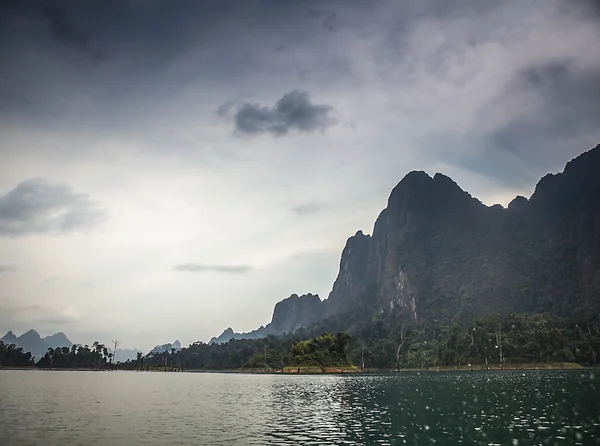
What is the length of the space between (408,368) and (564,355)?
55.4 m

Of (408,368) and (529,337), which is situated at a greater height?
(529,337)

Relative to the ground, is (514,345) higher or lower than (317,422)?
higher

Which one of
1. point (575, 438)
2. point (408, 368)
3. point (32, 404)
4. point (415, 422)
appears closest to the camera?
point (575, 438)

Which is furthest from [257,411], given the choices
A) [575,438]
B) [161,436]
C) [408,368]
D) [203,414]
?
[408,368]

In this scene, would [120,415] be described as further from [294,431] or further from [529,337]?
[529,337]

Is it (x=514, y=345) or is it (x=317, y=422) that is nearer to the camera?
(x=317, y=422)

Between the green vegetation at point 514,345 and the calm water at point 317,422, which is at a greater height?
the green vegetation at point 514,345

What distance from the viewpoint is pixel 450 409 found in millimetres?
37812

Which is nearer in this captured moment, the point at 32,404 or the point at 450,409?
the point at 450,409

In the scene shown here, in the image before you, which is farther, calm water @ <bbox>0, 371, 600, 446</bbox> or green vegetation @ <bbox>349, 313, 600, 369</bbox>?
green vegetation @ <bbox>349, 313, 600, 369</bbox>

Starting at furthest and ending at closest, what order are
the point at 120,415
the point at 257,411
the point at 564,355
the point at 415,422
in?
the point at 564,355 → the point at 257,411 → the point at 120,415 → the point at 415,422

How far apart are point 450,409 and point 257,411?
52.6 feet

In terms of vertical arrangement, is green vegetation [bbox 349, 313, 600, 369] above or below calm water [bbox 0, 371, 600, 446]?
above

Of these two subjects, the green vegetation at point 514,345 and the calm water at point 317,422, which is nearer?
the calm water at point 317,422
